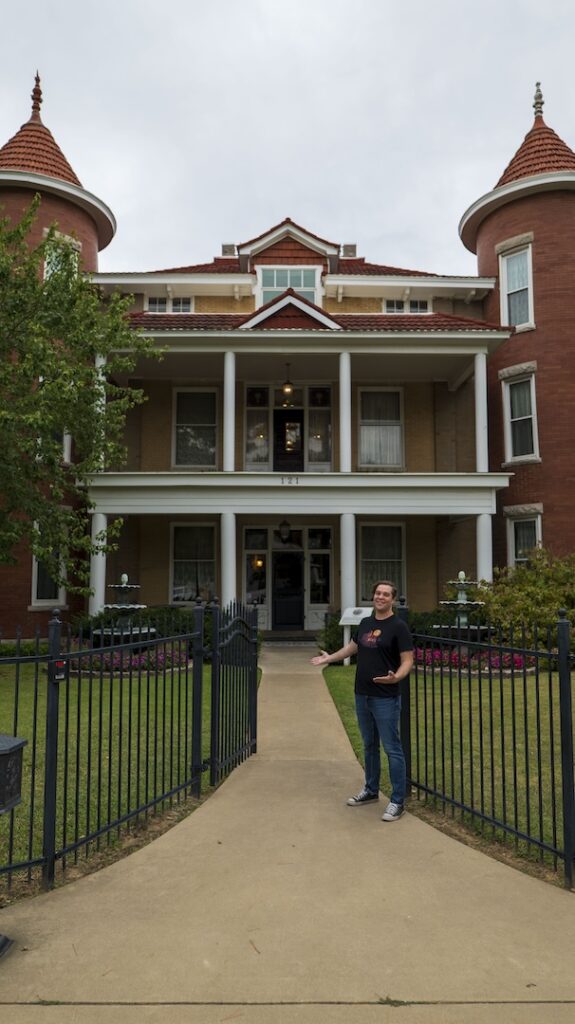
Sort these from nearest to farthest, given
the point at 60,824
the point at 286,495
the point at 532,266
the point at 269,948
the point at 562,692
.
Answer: the point at 269,948
the point at 562,692
the point at 60,824
the point at 286,495
the point at 532,266

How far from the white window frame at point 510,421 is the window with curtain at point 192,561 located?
27.4 feet

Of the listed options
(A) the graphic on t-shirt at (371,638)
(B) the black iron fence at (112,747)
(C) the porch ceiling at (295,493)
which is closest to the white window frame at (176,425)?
(C) the porch ceiling at (295,493)

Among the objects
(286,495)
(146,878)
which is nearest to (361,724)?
(146,878)

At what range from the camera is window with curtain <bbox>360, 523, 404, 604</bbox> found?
65.4 ft

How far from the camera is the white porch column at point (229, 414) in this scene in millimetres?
15883

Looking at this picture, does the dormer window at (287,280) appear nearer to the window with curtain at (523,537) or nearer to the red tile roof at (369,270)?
the red tile roof at (369,270)

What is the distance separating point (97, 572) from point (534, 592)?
939 centimetres

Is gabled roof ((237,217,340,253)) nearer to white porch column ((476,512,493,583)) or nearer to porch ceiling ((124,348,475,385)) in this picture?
porch ceiling ((124,348,475,385))

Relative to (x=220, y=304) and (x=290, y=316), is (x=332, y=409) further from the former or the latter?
(x=220, y=304)

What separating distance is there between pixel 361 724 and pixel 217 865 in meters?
1.62

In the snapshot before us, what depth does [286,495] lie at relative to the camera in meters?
15.9

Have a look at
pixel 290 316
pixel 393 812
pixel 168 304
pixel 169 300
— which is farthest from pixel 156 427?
pixel 393 812

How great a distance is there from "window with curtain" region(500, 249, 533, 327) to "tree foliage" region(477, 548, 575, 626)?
6427 mm

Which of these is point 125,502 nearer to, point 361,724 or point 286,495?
point 286,495
